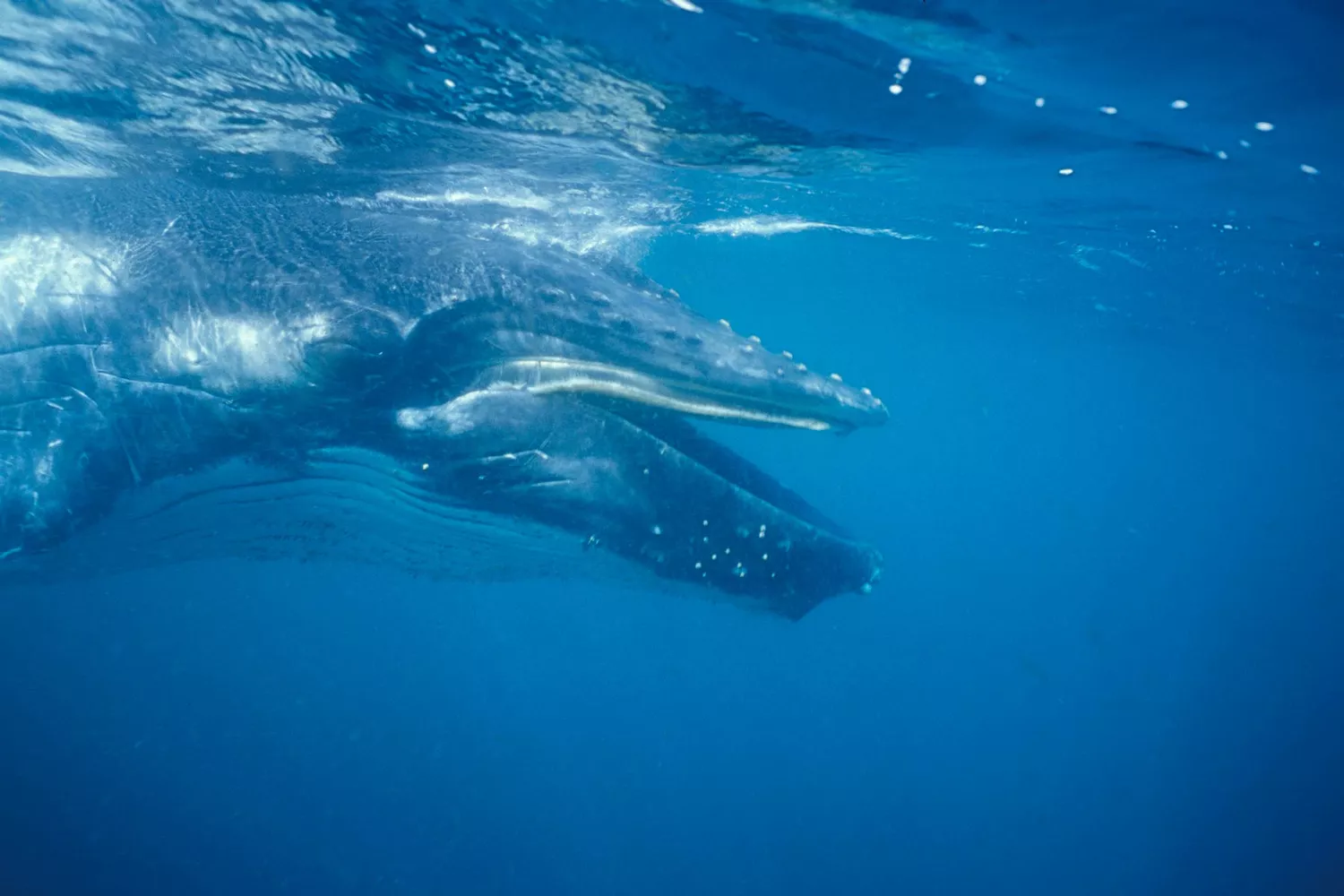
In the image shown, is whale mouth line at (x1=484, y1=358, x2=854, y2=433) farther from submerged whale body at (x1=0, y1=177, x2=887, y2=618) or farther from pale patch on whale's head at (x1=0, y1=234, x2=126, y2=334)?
pale patch on whale's head at (x1=0, y1=234, x2=126, y2=334)

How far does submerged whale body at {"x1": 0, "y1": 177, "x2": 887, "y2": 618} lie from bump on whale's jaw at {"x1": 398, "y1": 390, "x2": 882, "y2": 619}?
16 mm

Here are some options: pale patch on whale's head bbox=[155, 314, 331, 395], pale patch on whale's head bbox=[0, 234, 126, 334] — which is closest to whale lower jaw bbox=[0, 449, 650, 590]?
pale patch on whale's head bbox=[155, 314, 331, 395]

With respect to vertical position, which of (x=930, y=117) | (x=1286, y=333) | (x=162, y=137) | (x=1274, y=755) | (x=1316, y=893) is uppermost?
(x=930, y=117)

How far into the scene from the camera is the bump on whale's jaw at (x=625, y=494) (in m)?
5.35

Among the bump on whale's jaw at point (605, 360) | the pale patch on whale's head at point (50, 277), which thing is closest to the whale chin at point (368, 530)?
the bump on whale's jaw at point (605, 360)

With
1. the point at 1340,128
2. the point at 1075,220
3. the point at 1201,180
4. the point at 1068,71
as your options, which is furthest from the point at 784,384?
the point at 1075,220

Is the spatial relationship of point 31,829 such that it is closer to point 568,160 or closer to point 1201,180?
point 568,160

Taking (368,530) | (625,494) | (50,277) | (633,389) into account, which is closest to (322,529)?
(368,530)

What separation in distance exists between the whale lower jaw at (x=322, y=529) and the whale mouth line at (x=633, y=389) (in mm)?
1060

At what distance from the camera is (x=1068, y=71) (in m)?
8.97

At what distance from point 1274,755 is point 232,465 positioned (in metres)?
63.6

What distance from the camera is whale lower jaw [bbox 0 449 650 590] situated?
217 inches

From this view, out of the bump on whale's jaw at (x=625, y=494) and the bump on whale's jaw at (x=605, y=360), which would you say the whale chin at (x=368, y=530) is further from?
the bump on whale's jaw at (x=605, y=360)

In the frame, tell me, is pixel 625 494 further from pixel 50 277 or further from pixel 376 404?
pixel 50 277
